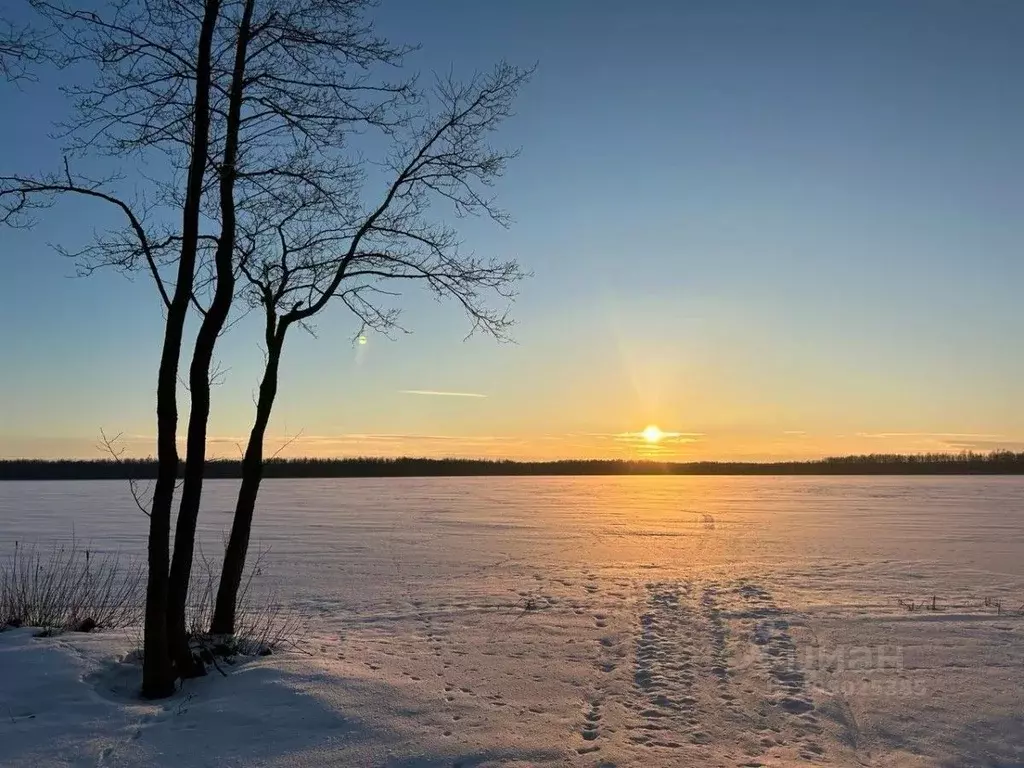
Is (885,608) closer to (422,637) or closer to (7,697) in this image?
(422,637)

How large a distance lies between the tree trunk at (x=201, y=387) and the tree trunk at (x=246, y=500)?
3.86 feet

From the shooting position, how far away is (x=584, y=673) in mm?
7734

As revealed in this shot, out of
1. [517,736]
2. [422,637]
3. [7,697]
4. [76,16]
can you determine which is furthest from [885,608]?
[76,16]

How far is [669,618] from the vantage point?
10.4 metres

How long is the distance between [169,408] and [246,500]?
211cm

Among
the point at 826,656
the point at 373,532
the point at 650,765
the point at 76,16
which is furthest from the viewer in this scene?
the point at 373,532

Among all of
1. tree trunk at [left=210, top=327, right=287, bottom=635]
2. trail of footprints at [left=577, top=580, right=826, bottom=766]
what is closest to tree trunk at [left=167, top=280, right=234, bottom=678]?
tree trunk at [left=210, top=327, right=287, bottom=635]

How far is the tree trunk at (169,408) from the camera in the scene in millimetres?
6512

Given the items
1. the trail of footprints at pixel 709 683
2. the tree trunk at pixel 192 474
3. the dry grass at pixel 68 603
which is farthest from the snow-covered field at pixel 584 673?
the dry grass at pixel 68 603

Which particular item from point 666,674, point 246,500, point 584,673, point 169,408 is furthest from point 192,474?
point 666,674

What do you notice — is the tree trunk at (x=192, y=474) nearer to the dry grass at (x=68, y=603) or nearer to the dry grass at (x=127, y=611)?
the dry grass at (x=127, y=611)

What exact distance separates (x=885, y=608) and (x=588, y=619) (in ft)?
14.6

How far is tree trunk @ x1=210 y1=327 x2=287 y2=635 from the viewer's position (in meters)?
8.23

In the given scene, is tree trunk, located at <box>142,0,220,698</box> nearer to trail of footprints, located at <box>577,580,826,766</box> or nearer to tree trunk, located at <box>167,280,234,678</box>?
tree trunk, located at <box>167,280,234,678</box>
